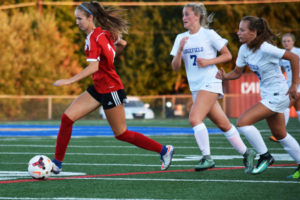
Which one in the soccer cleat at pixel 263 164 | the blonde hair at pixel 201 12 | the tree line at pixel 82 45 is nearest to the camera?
the soccer cleat at pixel 263 164

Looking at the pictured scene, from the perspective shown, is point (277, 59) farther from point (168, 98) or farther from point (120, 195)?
point (168, 98)

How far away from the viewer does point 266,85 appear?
781 cm

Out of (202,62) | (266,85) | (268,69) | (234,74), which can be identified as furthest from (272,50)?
(202,62)

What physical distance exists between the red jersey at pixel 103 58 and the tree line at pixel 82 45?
1098 inches

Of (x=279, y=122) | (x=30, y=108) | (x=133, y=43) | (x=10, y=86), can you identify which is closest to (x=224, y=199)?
(x=279, y=122)

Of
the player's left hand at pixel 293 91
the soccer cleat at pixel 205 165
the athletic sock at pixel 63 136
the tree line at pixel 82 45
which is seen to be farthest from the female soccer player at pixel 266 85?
the tree line at pixel 82 45

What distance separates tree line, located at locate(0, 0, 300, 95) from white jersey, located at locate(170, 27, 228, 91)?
1083 inches

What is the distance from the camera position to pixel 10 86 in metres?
36.1

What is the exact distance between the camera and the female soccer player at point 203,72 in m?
8.20

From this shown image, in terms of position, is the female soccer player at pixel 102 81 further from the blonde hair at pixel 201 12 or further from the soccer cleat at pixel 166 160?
the blonde hair at pixel 201 12

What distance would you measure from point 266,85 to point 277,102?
10.8 inches

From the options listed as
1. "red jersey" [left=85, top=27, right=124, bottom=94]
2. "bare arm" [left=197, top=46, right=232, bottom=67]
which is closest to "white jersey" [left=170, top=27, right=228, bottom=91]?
"bare arm" [left=197, top=46, right=232, bottom=67]

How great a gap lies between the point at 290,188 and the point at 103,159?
422 cm

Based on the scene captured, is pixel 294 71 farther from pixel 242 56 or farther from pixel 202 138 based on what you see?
pixel 202 138
